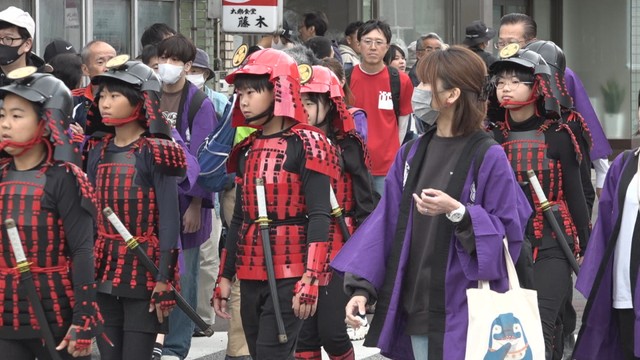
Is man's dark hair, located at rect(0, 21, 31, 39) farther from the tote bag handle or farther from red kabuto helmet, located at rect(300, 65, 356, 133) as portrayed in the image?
the tote bag handle

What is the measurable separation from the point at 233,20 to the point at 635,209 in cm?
621

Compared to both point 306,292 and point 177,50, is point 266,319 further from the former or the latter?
point 177,50

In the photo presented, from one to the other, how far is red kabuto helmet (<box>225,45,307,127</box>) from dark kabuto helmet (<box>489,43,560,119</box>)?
1.46 metres

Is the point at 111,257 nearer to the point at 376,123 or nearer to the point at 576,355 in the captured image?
the point at 576,355

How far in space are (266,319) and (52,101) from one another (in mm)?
1406

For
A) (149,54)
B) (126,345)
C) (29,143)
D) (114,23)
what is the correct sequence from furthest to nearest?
(114,23)
(149,54)
(126,345)
(29,143)

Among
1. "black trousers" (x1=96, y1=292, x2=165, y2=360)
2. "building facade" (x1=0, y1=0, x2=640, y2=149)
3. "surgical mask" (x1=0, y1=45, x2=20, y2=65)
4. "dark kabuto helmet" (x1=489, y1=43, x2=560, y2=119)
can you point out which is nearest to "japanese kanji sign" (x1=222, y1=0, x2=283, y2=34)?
"building facade" (x1=0, y1=0, x2=640, y2=149)

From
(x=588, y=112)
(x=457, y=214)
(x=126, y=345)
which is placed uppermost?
(x=588, y=112)

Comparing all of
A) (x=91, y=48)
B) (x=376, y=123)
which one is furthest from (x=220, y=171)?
(x=376, y=123)

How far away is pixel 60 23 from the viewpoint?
47.1 ft

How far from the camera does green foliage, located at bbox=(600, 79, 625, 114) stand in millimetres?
24531

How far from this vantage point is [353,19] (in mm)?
19531

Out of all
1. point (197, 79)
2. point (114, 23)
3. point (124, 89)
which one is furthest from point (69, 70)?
point (114, 23)

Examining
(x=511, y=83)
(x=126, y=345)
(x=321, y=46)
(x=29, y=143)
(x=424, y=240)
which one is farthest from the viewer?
(x=321, y=46)
